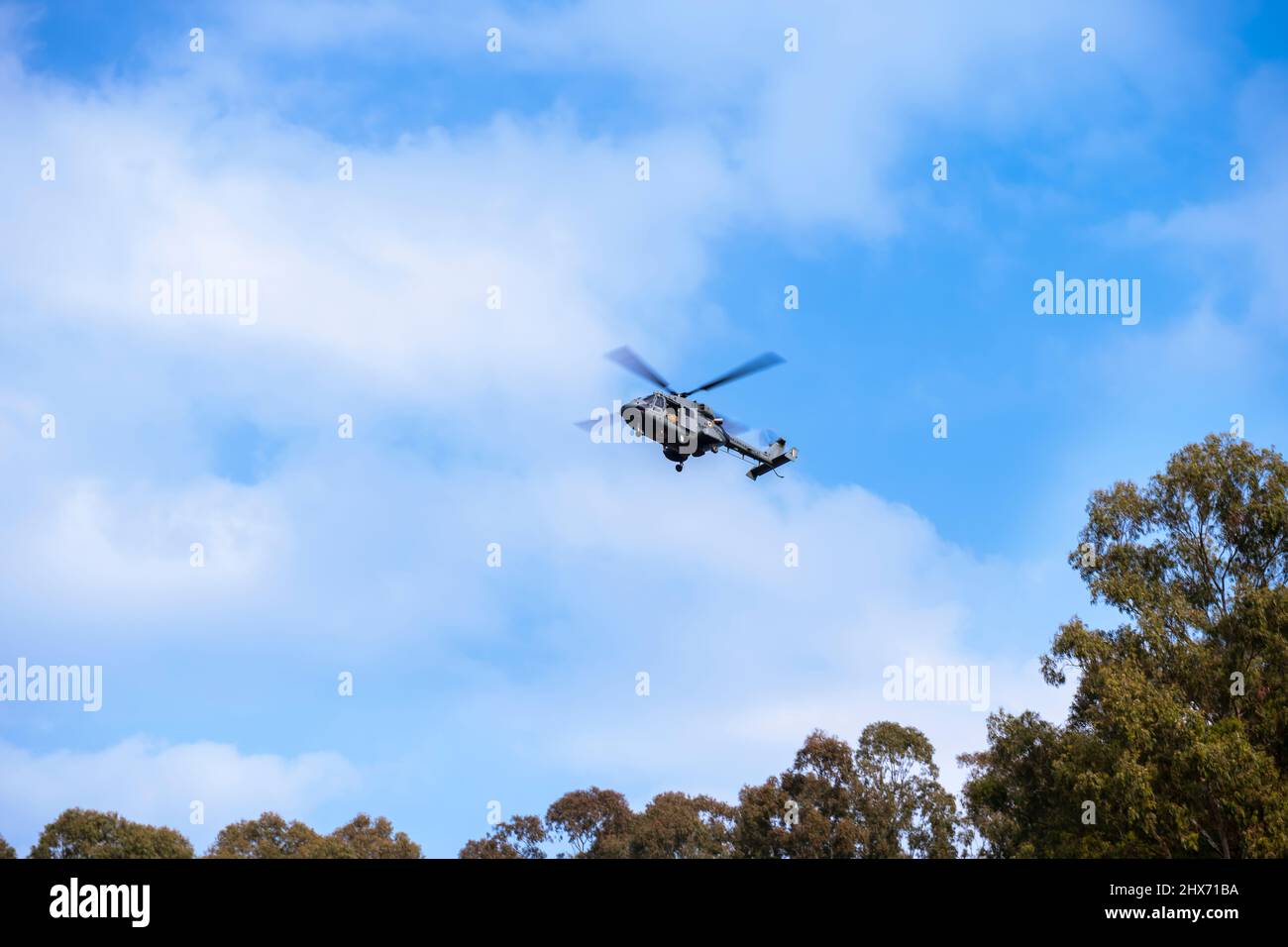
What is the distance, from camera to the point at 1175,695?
38406mm

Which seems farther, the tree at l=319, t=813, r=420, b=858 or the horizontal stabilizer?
the tree at l=319, t=813, r=420, b=858

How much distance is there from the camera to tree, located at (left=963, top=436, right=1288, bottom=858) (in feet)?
119

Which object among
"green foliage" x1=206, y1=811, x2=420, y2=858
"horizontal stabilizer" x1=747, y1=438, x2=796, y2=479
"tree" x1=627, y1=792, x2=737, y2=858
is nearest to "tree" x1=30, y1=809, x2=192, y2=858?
"green foliage" x1=206, y1=811, x2=420, y2=858

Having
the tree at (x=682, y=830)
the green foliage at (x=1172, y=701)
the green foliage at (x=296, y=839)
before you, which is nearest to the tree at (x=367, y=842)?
the green foliage at (x=296, y=839)

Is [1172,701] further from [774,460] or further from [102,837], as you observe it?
[102,837]

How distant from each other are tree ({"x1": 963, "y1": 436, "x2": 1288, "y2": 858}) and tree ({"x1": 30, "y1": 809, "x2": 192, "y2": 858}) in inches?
1628

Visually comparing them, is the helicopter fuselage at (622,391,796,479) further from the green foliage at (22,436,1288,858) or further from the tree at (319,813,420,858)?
the tree at (319,813,420,858)

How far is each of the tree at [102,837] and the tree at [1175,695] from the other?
41361 mm

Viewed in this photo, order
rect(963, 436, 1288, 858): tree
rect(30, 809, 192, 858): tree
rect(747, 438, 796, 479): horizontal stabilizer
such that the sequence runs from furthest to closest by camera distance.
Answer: rect(30, 809, 192, 858): tree < rect(747, 438, 796, 479): horizontal stabilizer < rect(963, 436, 1288, 858): tree

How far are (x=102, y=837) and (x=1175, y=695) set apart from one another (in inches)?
2041

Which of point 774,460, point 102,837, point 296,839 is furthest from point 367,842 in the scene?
point 774,460
